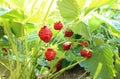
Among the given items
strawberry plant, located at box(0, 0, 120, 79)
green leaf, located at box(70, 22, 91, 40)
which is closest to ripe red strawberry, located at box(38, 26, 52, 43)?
strawberry plant, located at box(0, 0, 120, 79)

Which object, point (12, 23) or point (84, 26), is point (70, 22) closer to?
point (84, 26)

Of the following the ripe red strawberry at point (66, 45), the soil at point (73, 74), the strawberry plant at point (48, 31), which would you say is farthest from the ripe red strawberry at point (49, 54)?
the soil at point (73, 74)

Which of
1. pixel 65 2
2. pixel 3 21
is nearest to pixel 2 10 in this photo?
pixel 3 21

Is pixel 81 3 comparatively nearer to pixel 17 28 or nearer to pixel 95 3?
pixel 95 3

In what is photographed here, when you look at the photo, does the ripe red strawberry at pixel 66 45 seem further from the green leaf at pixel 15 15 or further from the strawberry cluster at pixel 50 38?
the green leaf at pixel 15 15

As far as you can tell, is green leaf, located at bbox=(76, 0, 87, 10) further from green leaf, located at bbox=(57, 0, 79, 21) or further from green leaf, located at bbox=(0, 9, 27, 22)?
green leaf, located at bbox=(0, 9, 27, 22)

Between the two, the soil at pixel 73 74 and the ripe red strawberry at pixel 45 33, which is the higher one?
the ripe red strawberry at pixel 45 33
